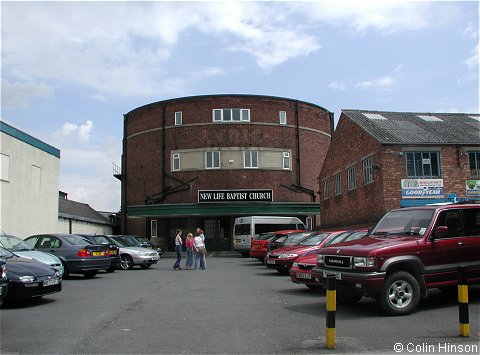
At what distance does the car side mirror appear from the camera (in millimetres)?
8539

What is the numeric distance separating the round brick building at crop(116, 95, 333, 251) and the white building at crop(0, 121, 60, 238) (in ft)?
42.2

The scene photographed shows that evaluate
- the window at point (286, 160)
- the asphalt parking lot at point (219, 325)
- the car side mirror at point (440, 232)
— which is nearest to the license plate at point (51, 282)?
the asphalt parking lot at point (219, 325)

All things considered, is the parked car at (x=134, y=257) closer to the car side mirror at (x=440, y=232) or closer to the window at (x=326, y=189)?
the car side mirror at (x=440, y=232)

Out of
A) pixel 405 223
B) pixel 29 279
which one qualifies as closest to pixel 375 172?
pixel 405 223

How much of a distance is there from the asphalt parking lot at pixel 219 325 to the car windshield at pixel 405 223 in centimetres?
142

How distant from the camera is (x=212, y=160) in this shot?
3894 cm

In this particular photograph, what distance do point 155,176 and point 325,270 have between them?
32.6 m

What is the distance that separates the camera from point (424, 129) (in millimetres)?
26641

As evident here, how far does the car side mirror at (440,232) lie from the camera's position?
8539 mm

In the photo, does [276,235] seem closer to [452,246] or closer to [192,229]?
[452,246]

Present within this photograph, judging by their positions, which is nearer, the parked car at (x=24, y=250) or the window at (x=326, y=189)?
the parked car at (x=24, y=250)

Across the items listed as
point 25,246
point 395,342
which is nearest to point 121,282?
point 25,246

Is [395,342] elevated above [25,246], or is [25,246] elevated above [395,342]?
[25,246]

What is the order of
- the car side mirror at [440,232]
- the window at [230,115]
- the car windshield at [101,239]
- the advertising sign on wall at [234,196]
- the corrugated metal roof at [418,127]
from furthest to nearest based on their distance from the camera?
the window at [230,115], the advertising sign on wall at [234,196], the corrugated metal roof at [418,127], the car windshield at [101,239], the car side mirror at [440,232]
